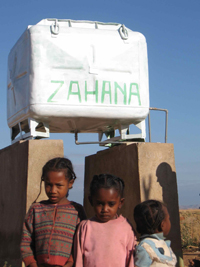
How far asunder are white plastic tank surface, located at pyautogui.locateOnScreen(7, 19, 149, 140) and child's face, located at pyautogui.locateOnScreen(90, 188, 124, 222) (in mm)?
2516

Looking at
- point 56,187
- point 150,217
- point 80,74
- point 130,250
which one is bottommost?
point 130,250

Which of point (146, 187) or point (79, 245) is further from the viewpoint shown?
point (146, 187)

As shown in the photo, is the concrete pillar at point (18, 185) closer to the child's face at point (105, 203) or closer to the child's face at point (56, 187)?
the child's face at point (56, 187)

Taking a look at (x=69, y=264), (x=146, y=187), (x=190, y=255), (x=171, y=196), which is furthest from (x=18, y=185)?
(x=190, y=255)

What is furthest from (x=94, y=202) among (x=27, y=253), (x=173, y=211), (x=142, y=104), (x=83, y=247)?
(x=142, y=104)

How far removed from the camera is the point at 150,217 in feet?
10.7

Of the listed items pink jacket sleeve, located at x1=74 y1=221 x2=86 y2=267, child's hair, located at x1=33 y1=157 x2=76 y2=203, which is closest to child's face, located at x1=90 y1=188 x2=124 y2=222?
pink jacket sleeve, located at x1=74 y1=221 x2=86 y2=267

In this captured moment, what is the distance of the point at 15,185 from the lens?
5.65 meters

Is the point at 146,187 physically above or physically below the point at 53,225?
above

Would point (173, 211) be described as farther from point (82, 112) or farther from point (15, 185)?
point (15, 185)

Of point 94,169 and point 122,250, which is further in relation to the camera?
point 94,169

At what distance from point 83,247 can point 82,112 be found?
8.96ft

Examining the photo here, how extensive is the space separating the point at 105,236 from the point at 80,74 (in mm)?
3047

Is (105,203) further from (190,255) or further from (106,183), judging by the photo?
(190,255)
